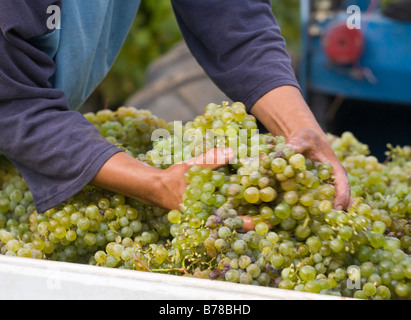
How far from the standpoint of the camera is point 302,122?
1513 mm

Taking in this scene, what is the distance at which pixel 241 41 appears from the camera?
168 centimetres

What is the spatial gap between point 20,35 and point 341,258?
0.84m

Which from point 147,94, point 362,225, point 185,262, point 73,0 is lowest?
point 147,94

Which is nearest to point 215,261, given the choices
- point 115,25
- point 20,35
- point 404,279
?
point 404,279

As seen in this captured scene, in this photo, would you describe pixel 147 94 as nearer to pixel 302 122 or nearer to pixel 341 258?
pixel 302 122

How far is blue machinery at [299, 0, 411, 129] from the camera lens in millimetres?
3232

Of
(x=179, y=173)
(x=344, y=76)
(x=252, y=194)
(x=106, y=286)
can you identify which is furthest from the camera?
(x=344, y=76)

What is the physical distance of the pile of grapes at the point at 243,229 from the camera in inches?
44.8

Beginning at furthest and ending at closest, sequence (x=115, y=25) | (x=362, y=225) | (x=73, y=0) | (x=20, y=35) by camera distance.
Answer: (x=115, y=25)
(x=73, y=0)
(x=20, y=35)
(x=362, y=225)

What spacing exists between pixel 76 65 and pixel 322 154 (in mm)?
676
